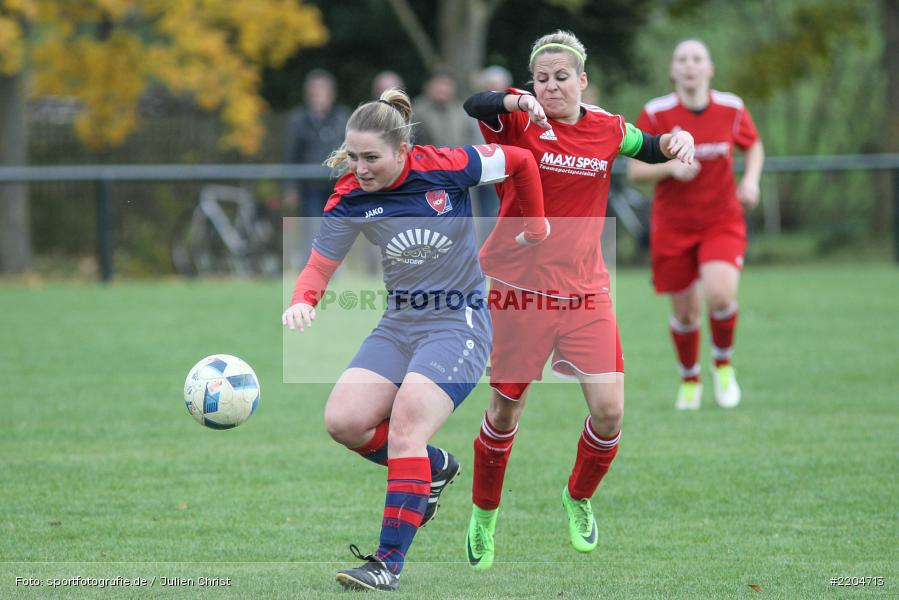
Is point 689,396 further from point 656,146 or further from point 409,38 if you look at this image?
point 409,38

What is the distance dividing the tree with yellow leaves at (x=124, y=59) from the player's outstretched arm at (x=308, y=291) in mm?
12641

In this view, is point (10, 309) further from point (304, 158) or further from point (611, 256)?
point (611, 256)

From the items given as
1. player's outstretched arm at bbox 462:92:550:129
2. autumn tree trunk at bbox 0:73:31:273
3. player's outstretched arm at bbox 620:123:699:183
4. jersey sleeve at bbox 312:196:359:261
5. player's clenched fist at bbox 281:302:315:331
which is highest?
player's outstretched arm at bbox 462:92:550:129

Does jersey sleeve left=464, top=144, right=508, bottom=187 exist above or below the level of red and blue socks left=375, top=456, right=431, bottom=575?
above

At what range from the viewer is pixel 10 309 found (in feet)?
43.3

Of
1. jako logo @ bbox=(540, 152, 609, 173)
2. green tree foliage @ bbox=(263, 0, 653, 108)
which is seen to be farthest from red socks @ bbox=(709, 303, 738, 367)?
green tree foliage @ bbox=(263, 0, 653, 108)

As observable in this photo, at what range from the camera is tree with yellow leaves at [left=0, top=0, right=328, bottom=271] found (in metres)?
16.7

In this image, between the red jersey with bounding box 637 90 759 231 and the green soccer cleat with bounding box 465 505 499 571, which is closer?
the green soccer cleat with bounding box 465 505 499 571

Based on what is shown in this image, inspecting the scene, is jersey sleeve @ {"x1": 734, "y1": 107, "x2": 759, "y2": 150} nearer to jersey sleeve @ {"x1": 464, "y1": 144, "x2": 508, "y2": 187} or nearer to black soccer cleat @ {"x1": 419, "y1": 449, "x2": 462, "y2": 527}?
jersey sleeve @ {"x1": 464, "y1": 144, "x2": 508, "y2": 187}

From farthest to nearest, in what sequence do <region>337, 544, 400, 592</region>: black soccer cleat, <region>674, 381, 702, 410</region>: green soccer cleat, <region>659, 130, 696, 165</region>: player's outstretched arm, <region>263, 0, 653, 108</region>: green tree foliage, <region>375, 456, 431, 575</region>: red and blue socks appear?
<region>263, 0, 653, 108</region>: green tree foliage → <region>674, 381, 702, 410</region>: green soccer cleat → <region>659, 130, 696, 165</region>: player's outstretched arm → <region>375, 456, 431, 575</region>: red and blue socks → <region>337, 544, 400, 592</region>: black soccer cleat

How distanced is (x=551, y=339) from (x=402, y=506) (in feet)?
3.56

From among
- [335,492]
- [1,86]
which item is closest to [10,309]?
[1,86]

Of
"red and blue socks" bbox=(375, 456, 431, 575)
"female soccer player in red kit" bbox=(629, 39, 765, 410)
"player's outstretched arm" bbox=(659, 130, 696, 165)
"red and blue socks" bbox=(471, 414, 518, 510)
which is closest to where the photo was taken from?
"red and blue socks" bbox=(375, 456, 431, 575)

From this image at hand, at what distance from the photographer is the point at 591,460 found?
5.29 metres
